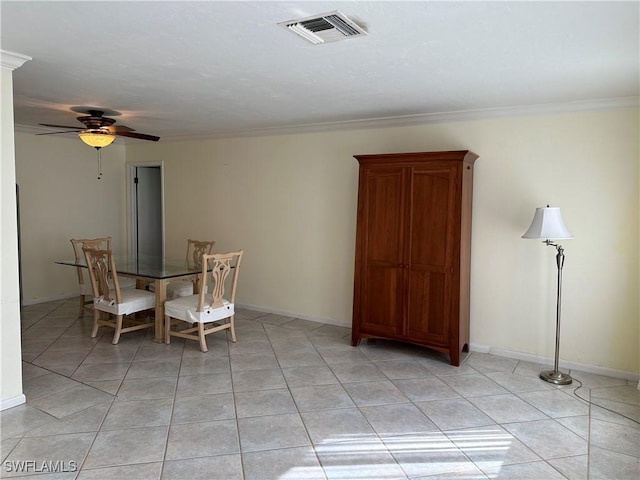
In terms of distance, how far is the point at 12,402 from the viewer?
319 centimetres

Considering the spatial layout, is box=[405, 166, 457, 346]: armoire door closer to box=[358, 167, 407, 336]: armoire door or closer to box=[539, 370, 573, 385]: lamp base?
box=[358, 167, 407, 336]: armoire door

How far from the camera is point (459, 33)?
2.41 metres

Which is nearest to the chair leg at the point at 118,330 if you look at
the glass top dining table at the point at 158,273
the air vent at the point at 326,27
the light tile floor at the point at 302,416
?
the light tile floor at the point at 302,416

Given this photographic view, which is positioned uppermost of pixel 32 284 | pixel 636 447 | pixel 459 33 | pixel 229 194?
pixel 459 33

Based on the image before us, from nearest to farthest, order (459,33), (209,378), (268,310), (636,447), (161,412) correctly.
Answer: (459,33) → (636,447) → (161,412) → (209,378) → (268,310)

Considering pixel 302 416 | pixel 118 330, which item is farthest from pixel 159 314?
pixel 302 416

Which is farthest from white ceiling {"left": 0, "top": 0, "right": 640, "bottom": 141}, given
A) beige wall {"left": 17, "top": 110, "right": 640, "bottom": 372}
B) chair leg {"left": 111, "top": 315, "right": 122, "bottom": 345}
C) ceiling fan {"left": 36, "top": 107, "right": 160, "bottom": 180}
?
chair leg {"left": 111, "top": 315, "right": 122, "bottom": 345}

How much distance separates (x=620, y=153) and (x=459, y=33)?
7.52 feet

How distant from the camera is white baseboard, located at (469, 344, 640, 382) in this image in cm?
389

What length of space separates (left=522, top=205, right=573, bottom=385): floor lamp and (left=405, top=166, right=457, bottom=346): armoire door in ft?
2.23

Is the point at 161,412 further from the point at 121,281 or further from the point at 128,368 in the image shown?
the point at 121,281

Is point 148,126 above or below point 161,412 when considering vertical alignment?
above

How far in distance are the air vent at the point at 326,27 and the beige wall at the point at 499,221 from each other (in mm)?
2403

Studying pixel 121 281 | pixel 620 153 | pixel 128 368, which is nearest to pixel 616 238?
pixel 620 153
